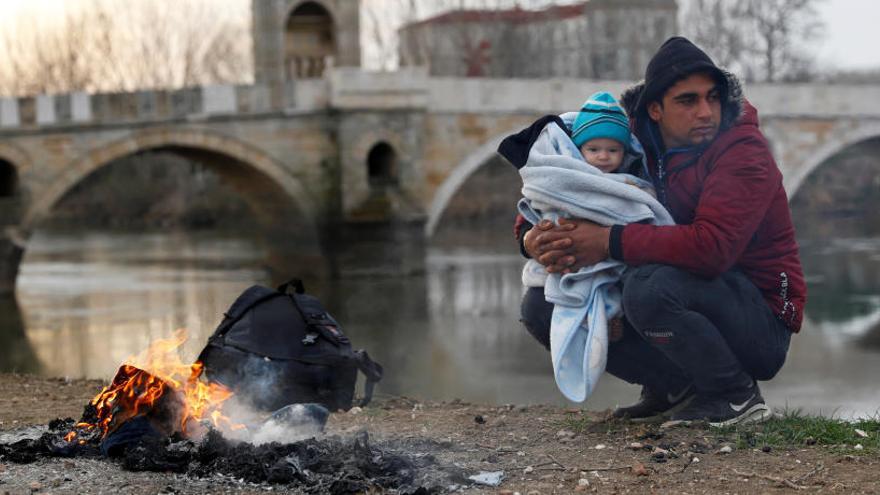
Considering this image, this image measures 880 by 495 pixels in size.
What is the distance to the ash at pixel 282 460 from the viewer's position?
125 inches

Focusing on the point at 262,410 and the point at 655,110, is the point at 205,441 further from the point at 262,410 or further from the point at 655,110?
the point at 655,110

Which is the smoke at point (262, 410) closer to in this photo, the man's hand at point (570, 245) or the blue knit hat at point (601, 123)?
the man's hand at point (570, 245)

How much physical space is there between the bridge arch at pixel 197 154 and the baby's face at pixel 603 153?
579 inches

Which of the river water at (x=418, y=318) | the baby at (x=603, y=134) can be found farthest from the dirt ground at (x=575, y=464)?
the river water at (x=418, y=318)

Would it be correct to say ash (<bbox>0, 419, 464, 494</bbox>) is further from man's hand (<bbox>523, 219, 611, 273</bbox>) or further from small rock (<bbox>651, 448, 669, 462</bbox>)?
man's hand (<bbox>523, 219, 611, 273</bbox>)

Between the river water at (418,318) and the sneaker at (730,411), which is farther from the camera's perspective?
the river water at (418,318)

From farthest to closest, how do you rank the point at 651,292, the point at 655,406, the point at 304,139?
the point at 304,139
the point at 655,406
the point at 651,292

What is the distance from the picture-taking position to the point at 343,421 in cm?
451

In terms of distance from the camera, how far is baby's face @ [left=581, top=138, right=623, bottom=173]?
12.4 ft

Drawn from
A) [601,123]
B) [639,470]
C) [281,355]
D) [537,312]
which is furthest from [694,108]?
[281,355]

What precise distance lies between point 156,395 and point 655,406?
5.13 ft

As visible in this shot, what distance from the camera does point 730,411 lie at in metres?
3.78

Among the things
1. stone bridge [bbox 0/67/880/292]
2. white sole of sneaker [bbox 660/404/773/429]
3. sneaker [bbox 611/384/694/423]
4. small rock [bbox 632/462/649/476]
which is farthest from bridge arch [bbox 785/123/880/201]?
small rock [bbox 632/462/649/476]

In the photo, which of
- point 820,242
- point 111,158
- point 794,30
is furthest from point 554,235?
point 794,30
